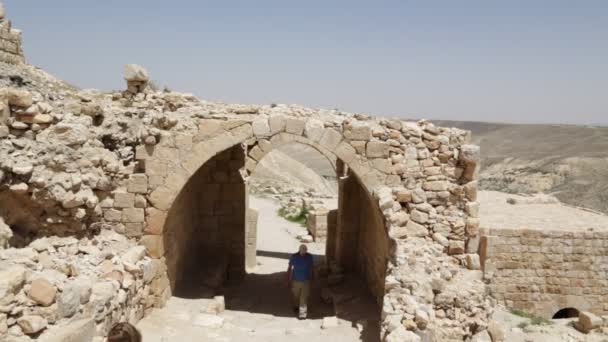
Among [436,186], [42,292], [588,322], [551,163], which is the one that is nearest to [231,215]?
[436,186]

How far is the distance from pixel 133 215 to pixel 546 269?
28.7 ft

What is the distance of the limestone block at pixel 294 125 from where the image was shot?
7.03m

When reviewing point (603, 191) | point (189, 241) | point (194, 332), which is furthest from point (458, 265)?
point (603, 191)

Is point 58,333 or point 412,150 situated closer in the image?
point 58,333

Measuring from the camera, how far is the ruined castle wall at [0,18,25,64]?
9781 millimetres

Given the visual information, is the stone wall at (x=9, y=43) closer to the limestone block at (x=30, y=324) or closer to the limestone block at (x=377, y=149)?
the limestone block at (x=30, y=324)

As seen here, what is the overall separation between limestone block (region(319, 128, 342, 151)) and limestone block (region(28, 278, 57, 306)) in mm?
3921

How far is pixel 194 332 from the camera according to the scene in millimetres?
6488

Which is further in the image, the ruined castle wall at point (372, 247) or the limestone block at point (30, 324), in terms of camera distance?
the ruined castle wall at point (372, 247)

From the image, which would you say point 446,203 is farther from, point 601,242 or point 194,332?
point 601,242

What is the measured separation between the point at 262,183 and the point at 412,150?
17.2 meters

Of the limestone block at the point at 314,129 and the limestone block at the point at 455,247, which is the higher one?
the limestone block at the point at 314,129

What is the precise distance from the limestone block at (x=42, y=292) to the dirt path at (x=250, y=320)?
156 cm

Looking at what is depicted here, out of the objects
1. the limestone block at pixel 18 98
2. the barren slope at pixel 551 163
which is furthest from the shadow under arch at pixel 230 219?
the barren slope at pixel 551 163
